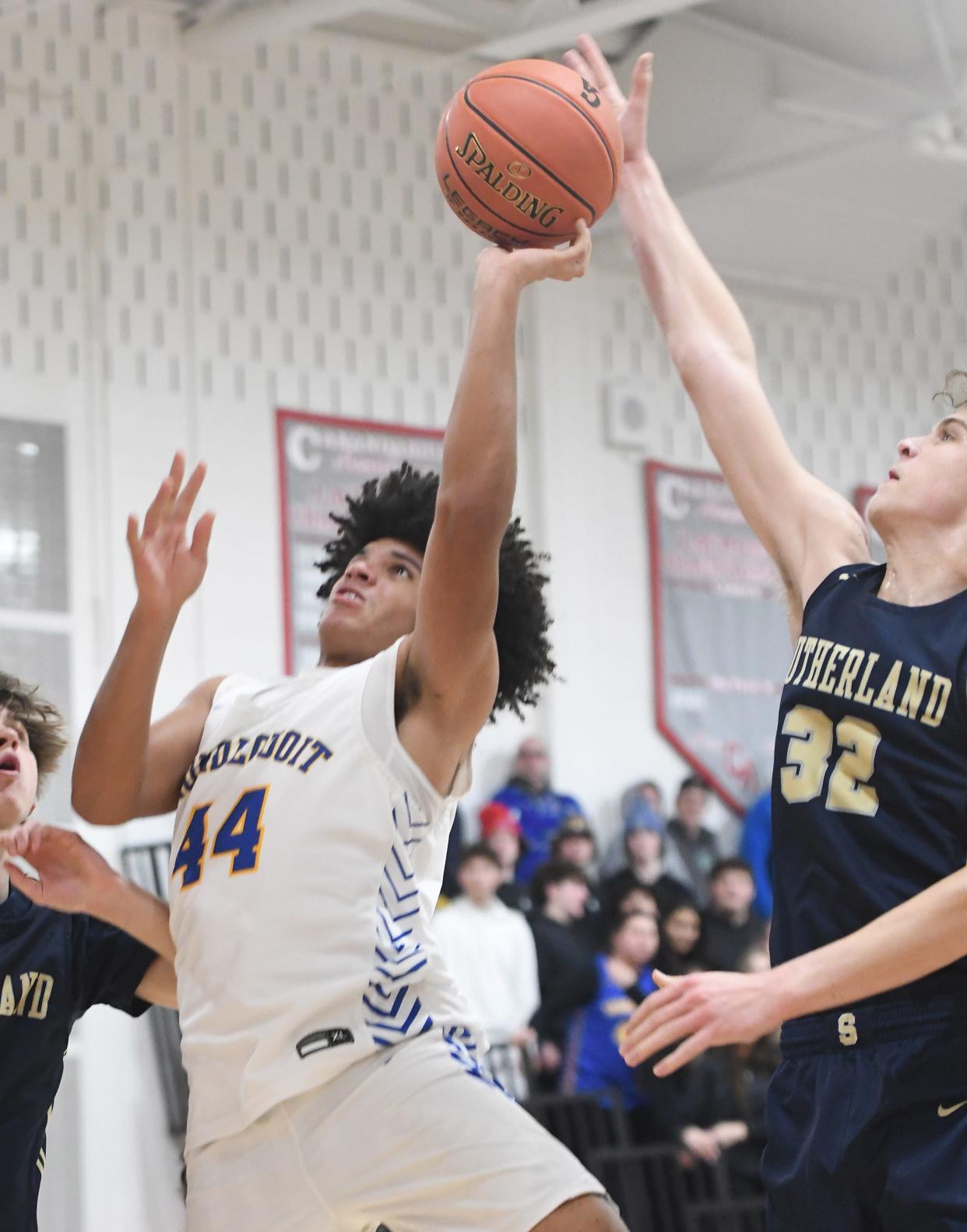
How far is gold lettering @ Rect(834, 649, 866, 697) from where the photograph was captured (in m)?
3.02

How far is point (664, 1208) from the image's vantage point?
8289 mm

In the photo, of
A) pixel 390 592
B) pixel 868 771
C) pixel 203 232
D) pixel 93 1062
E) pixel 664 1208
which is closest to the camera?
pixel 868 771

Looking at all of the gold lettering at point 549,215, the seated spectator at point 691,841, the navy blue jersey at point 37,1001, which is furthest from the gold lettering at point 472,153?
the seated spectator at point 691,841

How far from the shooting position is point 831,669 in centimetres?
306

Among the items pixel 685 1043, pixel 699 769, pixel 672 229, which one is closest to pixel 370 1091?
pixel 685 1043

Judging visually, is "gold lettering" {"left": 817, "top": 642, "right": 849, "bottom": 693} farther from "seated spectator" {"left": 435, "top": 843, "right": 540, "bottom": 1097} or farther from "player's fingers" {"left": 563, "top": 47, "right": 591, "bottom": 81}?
"seated spectator" {"left": 435, "top": 843, "right": 540, "bottom": 1097}

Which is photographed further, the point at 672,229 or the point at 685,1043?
the point at 672,229

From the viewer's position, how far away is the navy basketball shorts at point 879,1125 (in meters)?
2.76

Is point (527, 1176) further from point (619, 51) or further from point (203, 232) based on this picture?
point (619, 51)

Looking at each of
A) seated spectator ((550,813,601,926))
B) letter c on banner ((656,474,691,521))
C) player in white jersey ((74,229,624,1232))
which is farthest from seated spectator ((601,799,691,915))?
player in white jersey ((74,229,624,1232))

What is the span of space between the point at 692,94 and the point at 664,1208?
24.3 ft

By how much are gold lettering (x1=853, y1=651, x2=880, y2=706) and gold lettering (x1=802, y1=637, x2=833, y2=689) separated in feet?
0.28

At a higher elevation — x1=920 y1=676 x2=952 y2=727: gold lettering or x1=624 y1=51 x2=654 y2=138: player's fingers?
x1=624 y1=51 x2=654 y2=138: player's fingers

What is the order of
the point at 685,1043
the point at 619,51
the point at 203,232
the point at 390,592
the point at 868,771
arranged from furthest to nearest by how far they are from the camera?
the point at 619,51 < the point at 203,232 < the point at 390,592 < the point at 868,771 < the point at 685,1043
